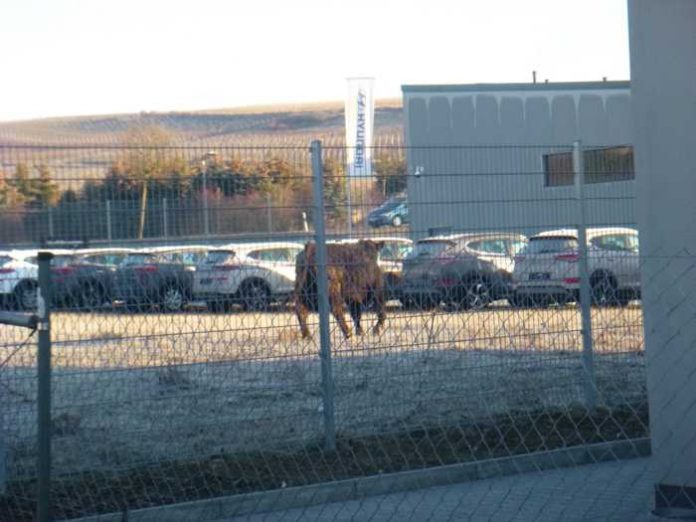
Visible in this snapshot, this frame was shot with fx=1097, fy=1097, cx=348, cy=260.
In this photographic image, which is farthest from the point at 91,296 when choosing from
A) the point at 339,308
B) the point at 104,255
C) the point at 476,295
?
the point at 476,295

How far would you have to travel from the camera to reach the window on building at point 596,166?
9156 mm

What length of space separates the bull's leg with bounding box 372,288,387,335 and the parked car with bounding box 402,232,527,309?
157 mm

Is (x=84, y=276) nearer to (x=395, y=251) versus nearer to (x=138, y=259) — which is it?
(x=138, y=259)

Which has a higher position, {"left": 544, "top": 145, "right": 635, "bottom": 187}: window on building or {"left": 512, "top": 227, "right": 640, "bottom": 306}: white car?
{"left": 544, "top": 145, "right": 635, "bottom": 187}: window on building

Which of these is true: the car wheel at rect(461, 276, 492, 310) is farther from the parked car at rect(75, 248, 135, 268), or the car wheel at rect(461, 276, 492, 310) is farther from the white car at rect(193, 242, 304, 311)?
the parked car at rect(75, 248, 135, 268)

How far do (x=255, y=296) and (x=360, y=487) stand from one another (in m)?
1.49

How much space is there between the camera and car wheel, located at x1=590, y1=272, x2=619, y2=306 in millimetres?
8847

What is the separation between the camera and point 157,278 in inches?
265

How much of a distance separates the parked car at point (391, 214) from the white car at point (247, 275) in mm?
577

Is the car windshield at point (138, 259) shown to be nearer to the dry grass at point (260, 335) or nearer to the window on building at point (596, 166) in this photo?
the dry grass at point (260, 335)

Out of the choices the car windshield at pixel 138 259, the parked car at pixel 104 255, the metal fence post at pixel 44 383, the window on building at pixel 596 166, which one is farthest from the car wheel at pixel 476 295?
the metal fence post at pixel 44 383

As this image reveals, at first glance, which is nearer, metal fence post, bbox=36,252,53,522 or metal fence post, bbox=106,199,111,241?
metal fence post, bbox=36,252,53,522

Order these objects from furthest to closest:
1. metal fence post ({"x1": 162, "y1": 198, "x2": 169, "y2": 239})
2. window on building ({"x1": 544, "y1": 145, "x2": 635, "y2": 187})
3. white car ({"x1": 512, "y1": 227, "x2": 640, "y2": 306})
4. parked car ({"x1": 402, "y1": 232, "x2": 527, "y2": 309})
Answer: window on building ({"x1": 544, "y1": 145, "x2": 635, "y2": 187})
white car ({"x1": 512, "y1": 227, "x2": 640, "y2": 306})
parked car ({"x1": 402, "y1": 232, "x2": 527, "y2": 309})
metal fence post ({"x1": 162, "y1": 198, "x2": 169, "y2": 239})

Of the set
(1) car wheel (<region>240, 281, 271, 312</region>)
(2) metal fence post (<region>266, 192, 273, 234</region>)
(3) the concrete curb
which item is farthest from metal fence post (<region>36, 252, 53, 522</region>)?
(2) metal fence post (<region>266, 192, 273, 234</region>)
